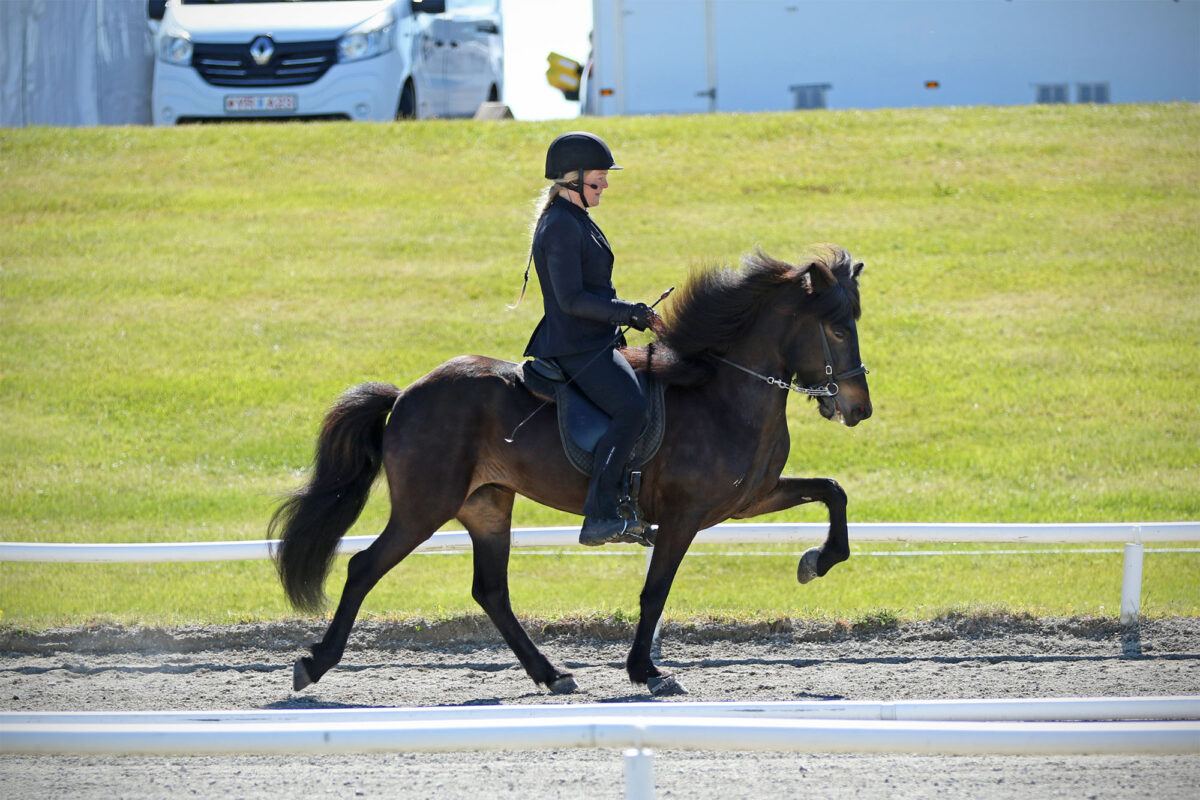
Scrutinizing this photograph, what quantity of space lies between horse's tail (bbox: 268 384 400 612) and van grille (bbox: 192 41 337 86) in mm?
13994

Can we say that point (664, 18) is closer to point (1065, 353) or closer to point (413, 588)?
point (1065, 353)

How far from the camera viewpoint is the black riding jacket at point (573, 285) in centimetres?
621

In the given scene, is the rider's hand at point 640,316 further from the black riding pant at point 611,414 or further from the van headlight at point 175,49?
the van headlight at point 175,49

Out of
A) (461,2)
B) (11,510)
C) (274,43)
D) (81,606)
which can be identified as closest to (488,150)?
(461,2)

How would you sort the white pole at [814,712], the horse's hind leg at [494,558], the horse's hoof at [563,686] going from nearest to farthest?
the white pole at [814,712]
the horse's hoof at [563,686]
the horse's hind leg at [494,558]

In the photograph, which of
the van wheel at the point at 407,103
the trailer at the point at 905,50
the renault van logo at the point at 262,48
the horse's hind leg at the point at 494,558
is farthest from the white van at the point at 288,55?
the horse's hind leg at the point at 494,558

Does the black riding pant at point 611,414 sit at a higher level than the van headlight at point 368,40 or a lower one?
lower

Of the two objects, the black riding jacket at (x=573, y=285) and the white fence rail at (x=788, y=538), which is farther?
the white fence rail at (x=788, y=538)

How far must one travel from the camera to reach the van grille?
63.6 ft

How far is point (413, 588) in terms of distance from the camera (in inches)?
406

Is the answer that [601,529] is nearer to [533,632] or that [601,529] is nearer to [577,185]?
[577,185]

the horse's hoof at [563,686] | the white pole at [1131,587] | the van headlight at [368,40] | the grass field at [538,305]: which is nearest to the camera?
the horse's hoof at [563,686]

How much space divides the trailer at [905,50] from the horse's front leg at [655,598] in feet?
65.5

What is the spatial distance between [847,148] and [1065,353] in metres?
7.89
